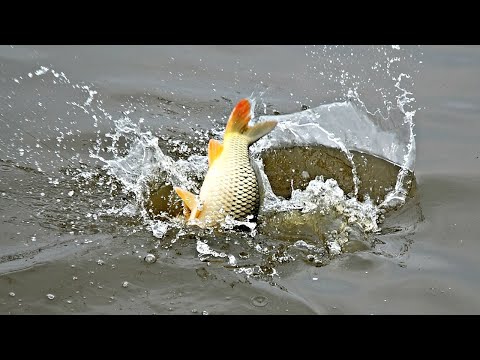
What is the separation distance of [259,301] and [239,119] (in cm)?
125

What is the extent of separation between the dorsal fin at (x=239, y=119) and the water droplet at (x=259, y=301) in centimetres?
116

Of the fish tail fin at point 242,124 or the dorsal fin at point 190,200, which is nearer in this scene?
the dorsal fin at point 190,200

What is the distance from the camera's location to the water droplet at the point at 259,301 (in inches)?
137

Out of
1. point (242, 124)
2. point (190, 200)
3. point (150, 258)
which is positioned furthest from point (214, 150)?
point (150, 258)

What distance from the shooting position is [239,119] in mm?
4180

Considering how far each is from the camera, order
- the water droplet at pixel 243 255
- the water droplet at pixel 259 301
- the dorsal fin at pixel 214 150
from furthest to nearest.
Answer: the dorsal fin at pixel 214 150 → the water droplet at pixel 243 255 → the water droplet at pixel 259 301

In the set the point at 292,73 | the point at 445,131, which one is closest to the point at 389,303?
the point at 445,131

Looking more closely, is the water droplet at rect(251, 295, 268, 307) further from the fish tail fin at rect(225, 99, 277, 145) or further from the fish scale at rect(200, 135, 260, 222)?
the fish tail fin at rect(225, 99, 277, 145)

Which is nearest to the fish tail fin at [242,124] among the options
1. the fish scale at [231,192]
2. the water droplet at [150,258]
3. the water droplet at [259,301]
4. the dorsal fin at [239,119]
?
the dorsal fin at [239,119]

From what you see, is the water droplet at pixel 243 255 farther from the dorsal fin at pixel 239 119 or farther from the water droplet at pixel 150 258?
the dorsal fin at pixel 239 119

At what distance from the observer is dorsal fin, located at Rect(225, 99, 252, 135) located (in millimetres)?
4176

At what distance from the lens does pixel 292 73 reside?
6691 millimetres

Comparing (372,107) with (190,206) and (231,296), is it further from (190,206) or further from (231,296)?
(231,296)

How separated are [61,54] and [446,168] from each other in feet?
12.8
